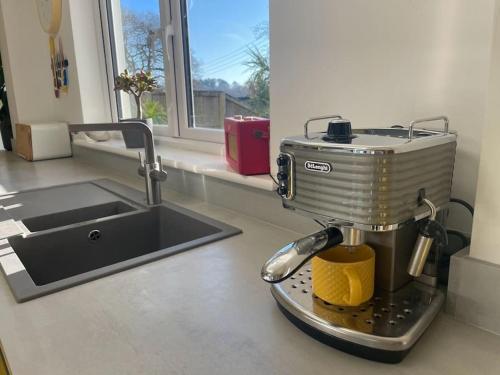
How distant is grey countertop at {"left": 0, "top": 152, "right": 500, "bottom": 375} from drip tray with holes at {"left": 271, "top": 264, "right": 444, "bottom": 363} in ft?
0.06

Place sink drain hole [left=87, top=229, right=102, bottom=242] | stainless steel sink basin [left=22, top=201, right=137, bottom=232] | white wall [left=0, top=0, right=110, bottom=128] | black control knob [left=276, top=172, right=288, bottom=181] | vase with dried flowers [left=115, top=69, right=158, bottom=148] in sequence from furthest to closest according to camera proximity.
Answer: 1. white wall [left=0, top=0, right=110, bottom=128]
2. vase with dried flowers [left=115, top=69, right=158, bottom=148]
3. stainless steel sink basin [left=22, top=201, right=137, bottom=232]
4. sink drain hole [left=87, top=229, right=102, bottom=242]
5. black control knob [left=276, top=172, right=288, bottom=181]

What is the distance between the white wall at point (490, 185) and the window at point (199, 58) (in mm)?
930

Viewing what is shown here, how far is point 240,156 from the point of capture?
118 cm

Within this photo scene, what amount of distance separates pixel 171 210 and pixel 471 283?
91cm

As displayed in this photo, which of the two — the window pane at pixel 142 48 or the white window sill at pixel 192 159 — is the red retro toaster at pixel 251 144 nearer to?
the white window sill at pixel 192 159

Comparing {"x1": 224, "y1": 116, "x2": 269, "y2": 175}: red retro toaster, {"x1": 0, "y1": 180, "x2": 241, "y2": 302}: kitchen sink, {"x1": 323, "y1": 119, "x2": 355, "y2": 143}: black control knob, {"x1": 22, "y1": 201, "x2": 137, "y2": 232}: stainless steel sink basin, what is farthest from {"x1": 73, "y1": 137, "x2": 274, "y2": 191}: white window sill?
{"x1": 323, "y1": 119, "x2": 355, "y2": 143}: black control knob

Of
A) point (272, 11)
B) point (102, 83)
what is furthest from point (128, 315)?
point (102, 83)

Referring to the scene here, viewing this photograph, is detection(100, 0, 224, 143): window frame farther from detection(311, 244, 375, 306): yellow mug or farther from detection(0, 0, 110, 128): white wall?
detection(311, 244, 375, 306): yellow mug

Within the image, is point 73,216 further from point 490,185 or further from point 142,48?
point 490,185

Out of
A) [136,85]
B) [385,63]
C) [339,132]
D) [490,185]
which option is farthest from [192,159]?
[490,185]

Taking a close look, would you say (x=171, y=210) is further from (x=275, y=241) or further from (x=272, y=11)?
(x=272, y=11)

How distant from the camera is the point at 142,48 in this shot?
2121mm

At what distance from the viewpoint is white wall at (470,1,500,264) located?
0.57 metres

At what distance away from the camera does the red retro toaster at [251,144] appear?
1.15 metres
